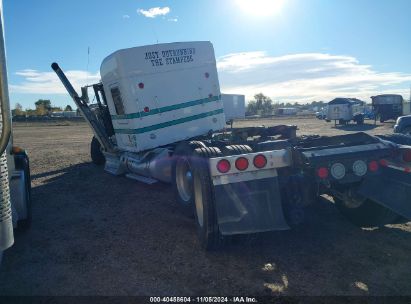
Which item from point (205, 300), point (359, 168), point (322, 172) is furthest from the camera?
point (359, 168)

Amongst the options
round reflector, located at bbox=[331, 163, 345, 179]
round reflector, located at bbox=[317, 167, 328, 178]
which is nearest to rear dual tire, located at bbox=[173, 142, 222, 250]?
round reflector, located at bbox=[317, 167, 328, 178]

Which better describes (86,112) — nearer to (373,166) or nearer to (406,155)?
(373,166)

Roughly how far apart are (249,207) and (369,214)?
1.89 metres

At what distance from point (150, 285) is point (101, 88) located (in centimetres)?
720

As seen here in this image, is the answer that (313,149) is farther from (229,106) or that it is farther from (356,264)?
(229,106)

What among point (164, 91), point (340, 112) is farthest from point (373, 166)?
point (340, 112)

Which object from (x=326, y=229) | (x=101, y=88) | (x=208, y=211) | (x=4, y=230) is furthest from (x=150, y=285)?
(x=101, y=88)

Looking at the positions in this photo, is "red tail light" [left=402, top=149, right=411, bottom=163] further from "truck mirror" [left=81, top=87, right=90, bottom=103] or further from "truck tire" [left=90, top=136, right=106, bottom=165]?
"truck tire" [left=90, top=136, right=106, bottom=165]

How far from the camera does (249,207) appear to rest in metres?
4.18

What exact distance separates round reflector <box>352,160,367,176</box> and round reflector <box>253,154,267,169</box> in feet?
3.44

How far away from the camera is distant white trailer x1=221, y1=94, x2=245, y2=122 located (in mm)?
34438

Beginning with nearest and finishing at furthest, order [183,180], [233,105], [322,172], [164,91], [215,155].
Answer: [322,172] < [215,155] < [183,180] < [164,91] < [233,105]

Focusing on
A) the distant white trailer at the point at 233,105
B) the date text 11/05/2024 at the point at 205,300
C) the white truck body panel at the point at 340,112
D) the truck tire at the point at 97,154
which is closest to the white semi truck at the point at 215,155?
the date text 11/05/2024 at the point at 205,300

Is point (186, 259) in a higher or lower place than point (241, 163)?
lower
